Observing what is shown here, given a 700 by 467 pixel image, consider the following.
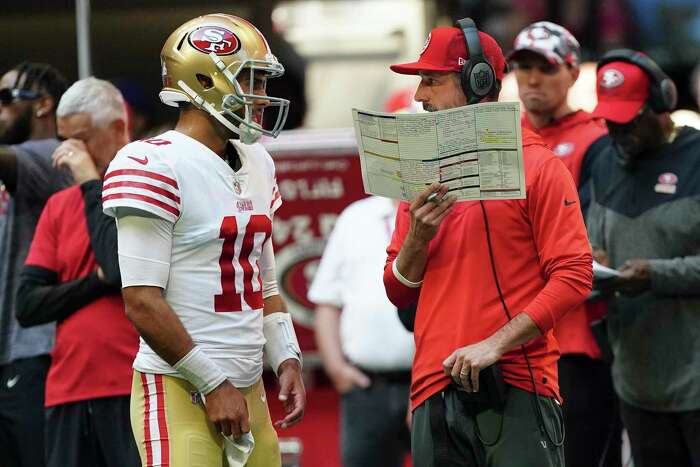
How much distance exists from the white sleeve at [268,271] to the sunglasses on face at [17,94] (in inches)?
70.7

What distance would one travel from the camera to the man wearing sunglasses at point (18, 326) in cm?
535

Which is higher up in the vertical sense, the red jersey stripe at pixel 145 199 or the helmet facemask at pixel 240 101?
the helmet facemask at pixel 240 101

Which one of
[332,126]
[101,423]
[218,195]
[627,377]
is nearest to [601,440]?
[627,377]

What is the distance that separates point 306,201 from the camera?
7727 millimetres

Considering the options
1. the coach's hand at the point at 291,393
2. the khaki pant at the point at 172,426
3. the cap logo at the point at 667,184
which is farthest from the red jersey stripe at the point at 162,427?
the cap logo at the point at 667,184

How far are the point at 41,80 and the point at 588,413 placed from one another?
99.9 inches

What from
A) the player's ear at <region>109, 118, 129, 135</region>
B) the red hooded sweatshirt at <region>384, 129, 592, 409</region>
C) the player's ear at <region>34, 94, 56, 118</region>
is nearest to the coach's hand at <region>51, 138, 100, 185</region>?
the player's ear at <region>109, 118, 129, 135</region>

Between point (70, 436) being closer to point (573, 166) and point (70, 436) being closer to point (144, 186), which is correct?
point (144, 186)

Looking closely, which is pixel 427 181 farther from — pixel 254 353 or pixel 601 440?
pixel 601 440

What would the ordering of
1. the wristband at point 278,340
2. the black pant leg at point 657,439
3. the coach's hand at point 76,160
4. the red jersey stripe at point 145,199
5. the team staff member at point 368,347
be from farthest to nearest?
the team staff member at point 368,347, the black pant leg at point 657,439, the coach's hand at point 76,160, the wristband at point 278,340, the red jersey stripe at point 145,199

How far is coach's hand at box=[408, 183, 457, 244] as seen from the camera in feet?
12.8

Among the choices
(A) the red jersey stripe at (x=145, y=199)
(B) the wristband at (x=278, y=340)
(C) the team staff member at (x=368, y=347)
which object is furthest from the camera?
(C) the team staff member at (x=368, y=347)

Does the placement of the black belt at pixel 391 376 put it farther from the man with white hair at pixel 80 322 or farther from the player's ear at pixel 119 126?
the player's ear at pixel 119 126

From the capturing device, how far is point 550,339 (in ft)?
13.4
